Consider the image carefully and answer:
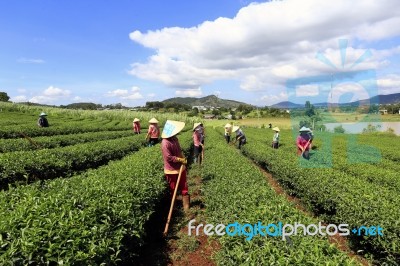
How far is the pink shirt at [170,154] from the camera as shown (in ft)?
25.1

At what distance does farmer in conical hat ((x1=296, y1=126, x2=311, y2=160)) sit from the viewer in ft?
41.4

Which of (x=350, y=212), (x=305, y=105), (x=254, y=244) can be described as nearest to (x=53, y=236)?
(x=254, y=244)

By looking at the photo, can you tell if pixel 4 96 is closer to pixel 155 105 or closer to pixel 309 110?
pixel 155 105

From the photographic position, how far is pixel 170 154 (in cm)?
771

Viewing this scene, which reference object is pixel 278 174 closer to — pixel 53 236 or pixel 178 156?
pixel 178 156

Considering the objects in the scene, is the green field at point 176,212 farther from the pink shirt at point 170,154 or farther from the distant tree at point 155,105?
the distant tree at point 155,105

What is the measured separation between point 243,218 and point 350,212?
2.76m

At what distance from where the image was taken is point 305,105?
770 cm

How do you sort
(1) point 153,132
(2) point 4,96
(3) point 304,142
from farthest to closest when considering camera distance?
(2) point 4,96 → (1) point 153,132 → (3) point 304,142

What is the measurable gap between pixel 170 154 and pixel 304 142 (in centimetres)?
731

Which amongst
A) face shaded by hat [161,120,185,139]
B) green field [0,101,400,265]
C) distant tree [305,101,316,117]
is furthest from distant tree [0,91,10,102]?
distant tree [305,101,316,117]

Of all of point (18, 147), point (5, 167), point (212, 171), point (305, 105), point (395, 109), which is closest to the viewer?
point (305, 105)

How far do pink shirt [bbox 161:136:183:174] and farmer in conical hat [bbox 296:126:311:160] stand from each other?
6779 millimetres

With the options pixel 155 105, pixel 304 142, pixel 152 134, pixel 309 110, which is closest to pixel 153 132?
pixel 152 134
